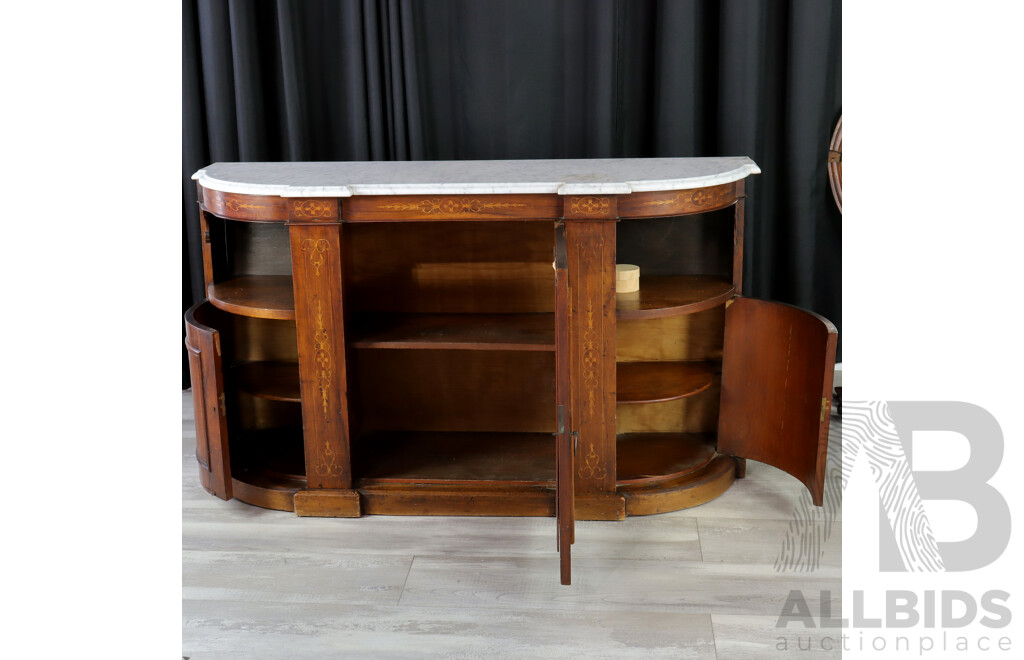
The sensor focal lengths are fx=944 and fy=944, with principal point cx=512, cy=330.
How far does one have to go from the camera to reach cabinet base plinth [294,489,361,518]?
2512 mm

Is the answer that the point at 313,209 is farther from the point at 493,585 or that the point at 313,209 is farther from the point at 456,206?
the point at 493,585

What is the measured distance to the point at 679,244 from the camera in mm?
2740

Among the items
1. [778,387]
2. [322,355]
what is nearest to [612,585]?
[778,387]

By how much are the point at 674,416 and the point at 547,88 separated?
45.8 inches

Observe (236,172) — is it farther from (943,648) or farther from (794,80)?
(943,648)

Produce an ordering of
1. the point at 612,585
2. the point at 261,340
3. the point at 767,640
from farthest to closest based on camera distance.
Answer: the point at 261,340 < the point at 612,585 < the point at 767,640

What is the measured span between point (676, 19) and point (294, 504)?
1.87 metres

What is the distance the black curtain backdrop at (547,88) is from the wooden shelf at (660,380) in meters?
0.59

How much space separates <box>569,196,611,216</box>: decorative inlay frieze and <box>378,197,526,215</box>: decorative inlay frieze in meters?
0.12

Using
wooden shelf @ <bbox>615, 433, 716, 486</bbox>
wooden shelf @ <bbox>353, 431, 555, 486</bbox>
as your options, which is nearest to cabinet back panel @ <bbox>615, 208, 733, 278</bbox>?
wooden shelf @ <bbox>615, 433, 716, 486</bbox>

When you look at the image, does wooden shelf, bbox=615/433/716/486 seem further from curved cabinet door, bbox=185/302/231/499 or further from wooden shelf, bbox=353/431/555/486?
curved cabinet door, bbox=185/302/231/499

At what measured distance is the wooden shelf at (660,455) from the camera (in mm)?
2556

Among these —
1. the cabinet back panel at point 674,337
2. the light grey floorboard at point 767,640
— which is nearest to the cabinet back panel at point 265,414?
the cabinet back panel at point 674,337

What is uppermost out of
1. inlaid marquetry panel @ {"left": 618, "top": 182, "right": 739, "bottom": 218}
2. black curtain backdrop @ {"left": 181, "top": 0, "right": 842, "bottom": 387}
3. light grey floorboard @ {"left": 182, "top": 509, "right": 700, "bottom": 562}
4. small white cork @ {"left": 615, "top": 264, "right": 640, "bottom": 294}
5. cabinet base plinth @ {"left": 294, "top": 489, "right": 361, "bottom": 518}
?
black curtain backdrop @ {"left": 181, "top": 0, "right": 842, "bottom": 387}
